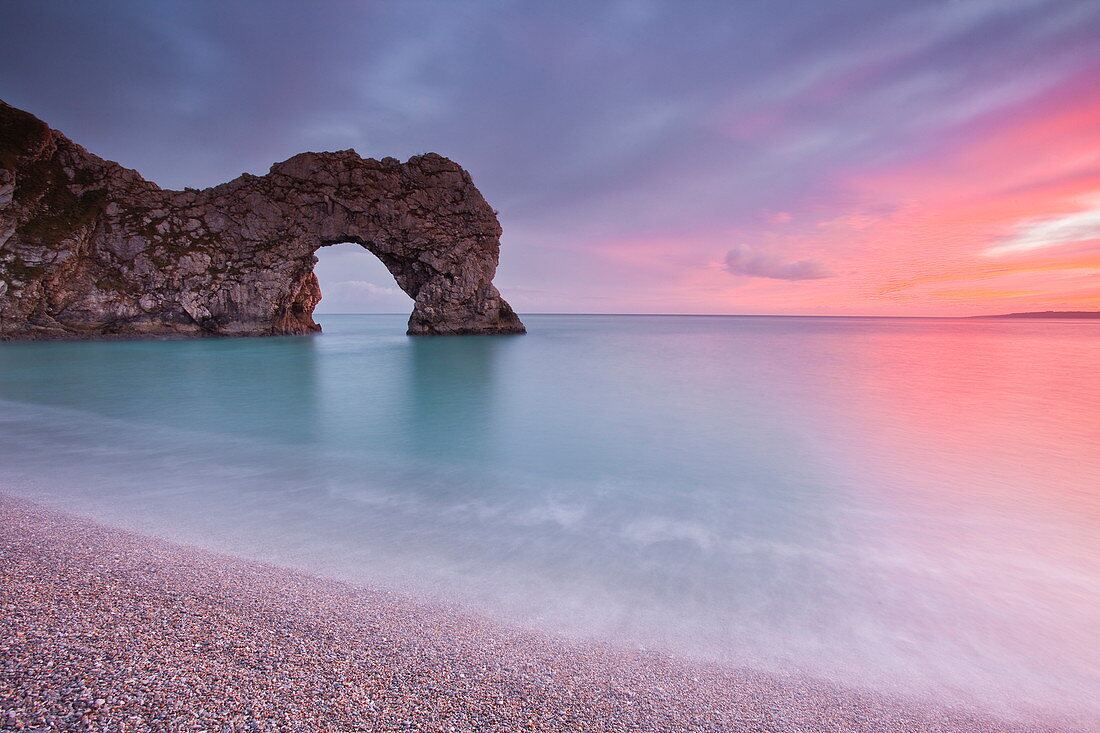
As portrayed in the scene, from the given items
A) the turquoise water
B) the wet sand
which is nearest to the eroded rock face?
the turquoise water

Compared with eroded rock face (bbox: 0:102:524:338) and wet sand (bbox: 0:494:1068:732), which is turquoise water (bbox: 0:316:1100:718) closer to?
wet sand (bbox: 0:494:1068:732)

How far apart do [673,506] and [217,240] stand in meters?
44.7

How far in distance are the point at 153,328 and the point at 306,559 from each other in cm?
4226

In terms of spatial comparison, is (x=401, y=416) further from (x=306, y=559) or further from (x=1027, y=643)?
(x=1027, y=643)

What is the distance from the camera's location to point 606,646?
10.8ft

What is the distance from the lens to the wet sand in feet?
7.12

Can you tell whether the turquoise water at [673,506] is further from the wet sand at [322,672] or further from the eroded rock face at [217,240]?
the eroded rock face at [217,240]

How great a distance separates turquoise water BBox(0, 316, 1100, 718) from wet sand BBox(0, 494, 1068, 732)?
0.40 metres

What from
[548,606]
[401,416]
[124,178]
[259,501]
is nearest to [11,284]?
[124,178]

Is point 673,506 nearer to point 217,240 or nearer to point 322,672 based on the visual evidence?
point 322,672

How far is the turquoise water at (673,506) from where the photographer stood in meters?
3.71

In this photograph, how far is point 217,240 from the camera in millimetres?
38500

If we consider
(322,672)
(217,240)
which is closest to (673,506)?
(322,672)

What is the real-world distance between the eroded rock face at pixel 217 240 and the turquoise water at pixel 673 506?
23709 mm
